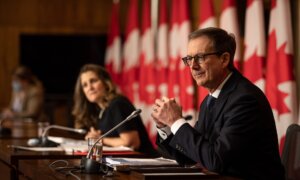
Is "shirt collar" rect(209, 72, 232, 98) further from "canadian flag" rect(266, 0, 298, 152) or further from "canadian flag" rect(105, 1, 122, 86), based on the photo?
"canadian flag" rect(105, 1, 122, 86)

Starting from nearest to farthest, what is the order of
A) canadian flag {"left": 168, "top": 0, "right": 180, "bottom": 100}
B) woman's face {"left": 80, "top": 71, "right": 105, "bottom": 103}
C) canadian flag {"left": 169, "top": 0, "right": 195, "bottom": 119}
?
woman's face {"left": 80, "top": 71, "right": 105, "bottom": 103}
canadian flag {"left": 169, "top": 0, "right": 195, "bottom": 119}
canadian flag {"left": 168, "top": 0, "right": 180, "bottom": 100}

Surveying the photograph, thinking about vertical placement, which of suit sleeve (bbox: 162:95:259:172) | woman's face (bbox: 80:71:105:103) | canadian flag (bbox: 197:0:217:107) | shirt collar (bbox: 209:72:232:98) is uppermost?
canadian flag (bbox: 197:0:217:107)

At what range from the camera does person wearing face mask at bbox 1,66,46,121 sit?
9.28 m

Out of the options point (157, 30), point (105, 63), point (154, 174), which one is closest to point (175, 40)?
point (157, 30)

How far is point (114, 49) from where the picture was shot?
32.9 feet

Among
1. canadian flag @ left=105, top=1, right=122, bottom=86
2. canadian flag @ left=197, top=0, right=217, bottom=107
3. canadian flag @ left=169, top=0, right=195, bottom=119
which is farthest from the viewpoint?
canadian flag @ left=105, top=1, right=122, bottom=86

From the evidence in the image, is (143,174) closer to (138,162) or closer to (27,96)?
(138,162)

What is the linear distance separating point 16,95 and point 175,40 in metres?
2.93

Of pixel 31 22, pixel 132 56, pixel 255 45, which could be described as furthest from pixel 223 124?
pixel 31 22

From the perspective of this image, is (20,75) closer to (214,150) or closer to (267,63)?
(267,63)

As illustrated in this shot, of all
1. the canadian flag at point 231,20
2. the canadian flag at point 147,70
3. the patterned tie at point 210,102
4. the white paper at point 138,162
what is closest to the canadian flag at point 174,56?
the canadian flag at point 147,70

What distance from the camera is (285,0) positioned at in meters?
5.12

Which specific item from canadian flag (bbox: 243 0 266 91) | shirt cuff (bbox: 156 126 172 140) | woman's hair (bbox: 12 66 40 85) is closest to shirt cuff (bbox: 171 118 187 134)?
shirt cuff (bbox: 156 126 172 140)

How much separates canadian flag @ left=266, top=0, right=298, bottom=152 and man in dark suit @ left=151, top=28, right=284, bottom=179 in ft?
5.48
